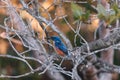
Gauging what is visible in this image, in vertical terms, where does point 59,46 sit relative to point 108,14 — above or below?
below

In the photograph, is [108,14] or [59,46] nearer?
[108,14]

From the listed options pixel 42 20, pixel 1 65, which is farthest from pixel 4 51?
pixel 42 20

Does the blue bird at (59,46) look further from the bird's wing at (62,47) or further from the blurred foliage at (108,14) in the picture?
the blurred foliage at (108,14)

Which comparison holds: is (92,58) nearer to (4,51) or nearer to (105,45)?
(105,45)

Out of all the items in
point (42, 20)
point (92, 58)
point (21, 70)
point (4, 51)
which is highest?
point (42, 20)

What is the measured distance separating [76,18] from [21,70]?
10.5 feet

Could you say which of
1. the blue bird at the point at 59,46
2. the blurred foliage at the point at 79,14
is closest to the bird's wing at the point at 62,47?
the blue bird at the point at 59,46

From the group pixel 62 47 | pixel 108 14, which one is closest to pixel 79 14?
pixel 108 14

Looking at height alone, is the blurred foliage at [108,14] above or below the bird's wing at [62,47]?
above

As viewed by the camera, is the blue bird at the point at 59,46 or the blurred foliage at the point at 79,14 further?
the blue bird at the point at 59,46

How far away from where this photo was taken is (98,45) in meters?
3.12

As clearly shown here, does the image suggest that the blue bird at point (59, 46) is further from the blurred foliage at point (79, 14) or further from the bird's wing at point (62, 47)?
the blurred foliage at point (79, 14)

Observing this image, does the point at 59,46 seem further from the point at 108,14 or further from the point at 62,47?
the point at 108,14

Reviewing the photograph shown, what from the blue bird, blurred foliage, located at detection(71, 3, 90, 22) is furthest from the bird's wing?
blurred foliage, located at detection(71, 3, 90, 22)
